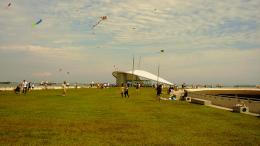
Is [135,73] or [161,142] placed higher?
[135,73]

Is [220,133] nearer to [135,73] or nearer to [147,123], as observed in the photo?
[147,123]

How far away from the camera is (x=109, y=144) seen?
13203mm

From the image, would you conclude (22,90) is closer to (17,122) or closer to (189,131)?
(17,122)

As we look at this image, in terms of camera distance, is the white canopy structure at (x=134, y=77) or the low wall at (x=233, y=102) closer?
the low wall at (x=233, y=102)

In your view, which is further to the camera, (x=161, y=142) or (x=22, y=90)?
(x=22, y=90)

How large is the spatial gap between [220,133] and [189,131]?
1.45 m

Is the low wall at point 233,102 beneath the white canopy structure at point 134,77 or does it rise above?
beneath

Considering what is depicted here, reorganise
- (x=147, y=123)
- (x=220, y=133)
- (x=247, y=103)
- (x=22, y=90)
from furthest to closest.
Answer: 1. (x=22, y=90)
2. (x=247, y=103)
3. (x=147, y=123)
4. (x=220, y=133)

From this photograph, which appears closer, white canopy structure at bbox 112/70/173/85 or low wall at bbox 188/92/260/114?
low wall at bbox 188/92/260/114

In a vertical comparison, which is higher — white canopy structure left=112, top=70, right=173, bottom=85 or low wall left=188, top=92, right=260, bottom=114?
white canopy structure left=112, top=70, right=173, bottom=85

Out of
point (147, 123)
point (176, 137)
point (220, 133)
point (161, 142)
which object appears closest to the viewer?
point (161, 142)

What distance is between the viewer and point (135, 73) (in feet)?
429

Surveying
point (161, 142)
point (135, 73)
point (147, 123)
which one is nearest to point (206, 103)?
point (147, 123)

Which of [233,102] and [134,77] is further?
[134,77]
